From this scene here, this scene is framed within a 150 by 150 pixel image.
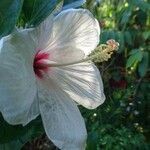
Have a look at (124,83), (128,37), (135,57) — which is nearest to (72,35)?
(135,57)

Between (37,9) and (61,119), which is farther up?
(37,9)

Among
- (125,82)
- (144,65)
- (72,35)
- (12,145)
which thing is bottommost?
(125,82)

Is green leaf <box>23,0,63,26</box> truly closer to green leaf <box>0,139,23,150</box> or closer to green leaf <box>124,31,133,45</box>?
green leaf <box>0,139,23,150</box>

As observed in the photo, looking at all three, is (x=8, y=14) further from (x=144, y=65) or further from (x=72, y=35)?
(x=144, y=65)

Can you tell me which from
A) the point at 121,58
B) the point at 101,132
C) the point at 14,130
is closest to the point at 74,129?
the point at 14,130

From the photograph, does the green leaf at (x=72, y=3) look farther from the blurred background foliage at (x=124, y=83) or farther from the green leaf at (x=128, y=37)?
the green leaf at (x=128, y=37)

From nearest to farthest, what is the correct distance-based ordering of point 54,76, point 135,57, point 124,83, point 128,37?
point 54,76
point 135,57
point 128,37
point 124,83

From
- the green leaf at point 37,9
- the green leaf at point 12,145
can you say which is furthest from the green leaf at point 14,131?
the green leaf at point 37,9
